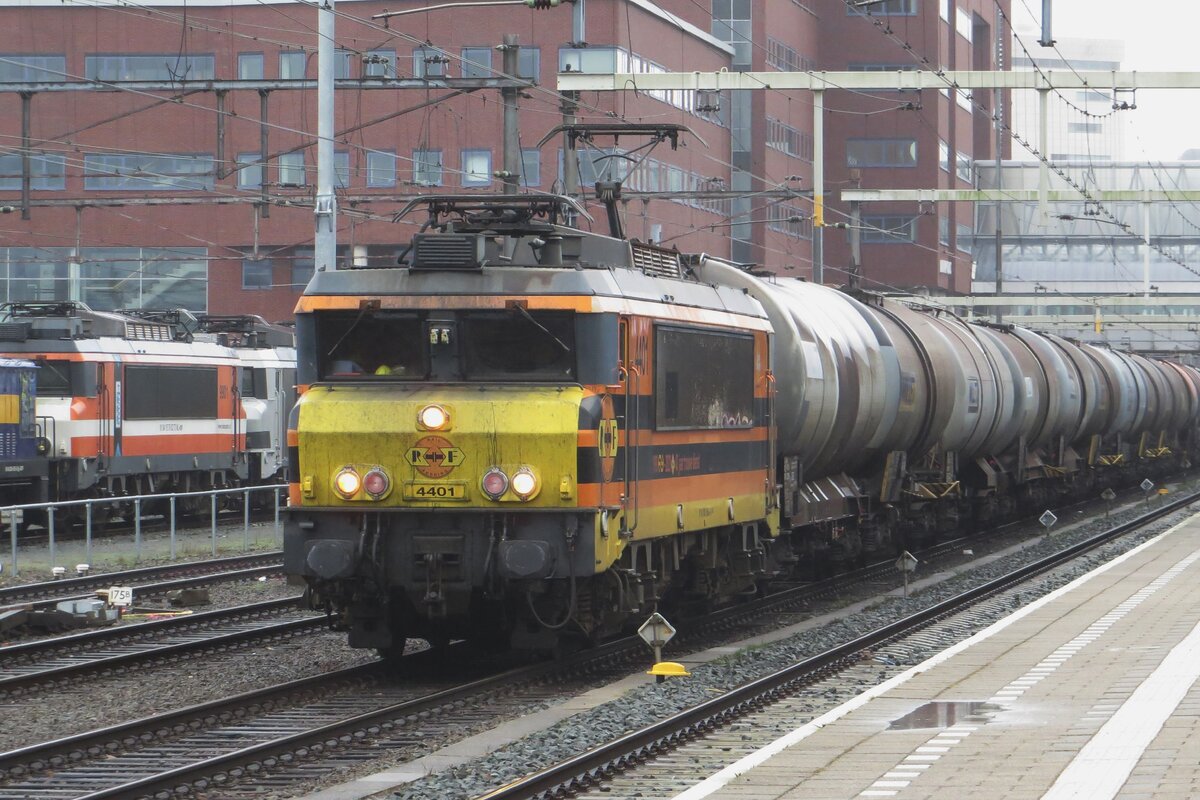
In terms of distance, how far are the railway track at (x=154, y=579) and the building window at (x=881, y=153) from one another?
61832 millimetres

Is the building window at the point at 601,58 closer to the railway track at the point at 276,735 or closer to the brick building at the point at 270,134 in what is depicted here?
the brick building at the point at 270,134

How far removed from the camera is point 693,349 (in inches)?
639

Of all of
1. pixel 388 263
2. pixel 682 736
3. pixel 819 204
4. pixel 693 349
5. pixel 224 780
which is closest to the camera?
pixel 224 780

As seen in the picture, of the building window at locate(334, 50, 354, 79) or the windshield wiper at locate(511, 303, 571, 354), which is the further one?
the building window at locate(334, 50, 354, 79)

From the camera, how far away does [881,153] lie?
85750 millimetres

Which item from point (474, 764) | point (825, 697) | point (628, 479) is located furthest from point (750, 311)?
point (474, 764)

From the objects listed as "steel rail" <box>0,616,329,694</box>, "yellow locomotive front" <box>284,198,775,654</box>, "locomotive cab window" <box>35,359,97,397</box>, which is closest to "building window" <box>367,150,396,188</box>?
"locomotive cab window" <box>35,359,97,397</box>

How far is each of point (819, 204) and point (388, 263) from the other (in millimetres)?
16728

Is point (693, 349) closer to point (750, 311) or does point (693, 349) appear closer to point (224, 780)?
point (750, 311)

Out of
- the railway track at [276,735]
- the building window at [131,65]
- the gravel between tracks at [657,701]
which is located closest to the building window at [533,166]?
the building window at [131,65]

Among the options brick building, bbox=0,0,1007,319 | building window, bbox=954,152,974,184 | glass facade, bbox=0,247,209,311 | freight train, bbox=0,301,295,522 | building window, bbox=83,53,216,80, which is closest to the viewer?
freight train, bbox=0,301,295,522

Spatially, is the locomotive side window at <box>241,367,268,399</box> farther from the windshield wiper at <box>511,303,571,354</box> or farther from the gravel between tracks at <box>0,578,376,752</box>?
the windshield wiper at <box>511,303,571,354</box>

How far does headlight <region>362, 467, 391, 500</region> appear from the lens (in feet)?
46.2

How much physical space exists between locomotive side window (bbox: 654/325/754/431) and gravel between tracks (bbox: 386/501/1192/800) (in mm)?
2199
